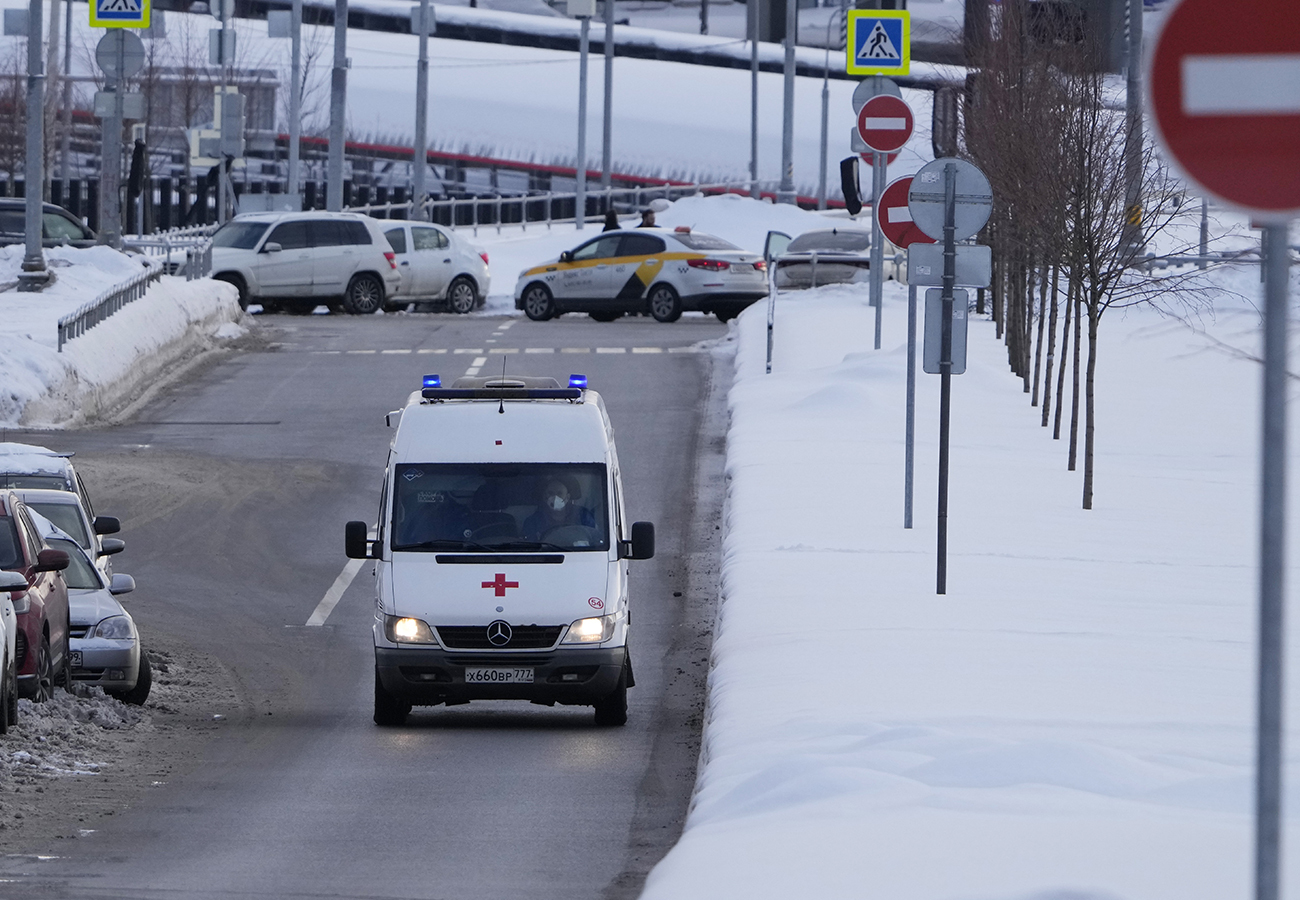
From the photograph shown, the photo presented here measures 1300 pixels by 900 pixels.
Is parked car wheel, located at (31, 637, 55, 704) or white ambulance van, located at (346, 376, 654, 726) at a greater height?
white ambulance van, located at (346, 376, 654, 726)

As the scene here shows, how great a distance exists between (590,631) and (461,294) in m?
25.9

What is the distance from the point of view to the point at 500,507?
41.9ft

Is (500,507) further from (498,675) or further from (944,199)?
(944,199)

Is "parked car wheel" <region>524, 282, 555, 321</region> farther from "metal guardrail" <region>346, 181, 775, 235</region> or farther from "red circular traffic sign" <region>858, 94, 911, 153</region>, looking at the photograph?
"red circular traffic sign" <region>858, 94, 911, 153</region>

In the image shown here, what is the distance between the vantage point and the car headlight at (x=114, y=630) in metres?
12.9

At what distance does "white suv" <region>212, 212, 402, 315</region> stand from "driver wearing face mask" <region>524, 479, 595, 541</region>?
2269 centimetres

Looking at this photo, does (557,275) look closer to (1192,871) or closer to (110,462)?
(110,462)

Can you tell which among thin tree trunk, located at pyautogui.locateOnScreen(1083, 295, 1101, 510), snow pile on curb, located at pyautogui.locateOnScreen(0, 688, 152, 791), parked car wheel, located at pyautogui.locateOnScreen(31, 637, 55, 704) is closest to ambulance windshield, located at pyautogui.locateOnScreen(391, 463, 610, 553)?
snow pile on curb, located at pyautogui.locateOnScreen(0, 688, 152, 791)

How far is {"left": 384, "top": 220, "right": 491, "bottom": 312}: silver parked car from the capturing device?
3656cm

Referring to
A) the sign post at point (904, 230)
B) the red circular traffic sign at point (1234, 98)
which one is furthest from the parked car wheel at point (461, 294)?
the red circular traffic sign at point (1234, 98)

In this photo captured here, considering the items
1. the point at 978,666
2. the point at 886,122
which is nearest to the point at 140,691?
the point at 978,666

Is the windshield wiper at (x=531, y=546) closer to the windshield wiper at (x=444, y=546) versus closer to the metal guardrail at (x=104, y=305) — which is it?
the windshield wiper at (x=444, y=546)

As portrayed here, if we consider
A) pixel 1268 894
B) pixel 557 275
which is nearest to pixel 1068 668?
A: pixel 1268 894

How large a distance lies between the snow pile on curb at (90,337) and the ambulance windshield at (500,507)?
38.3ft
